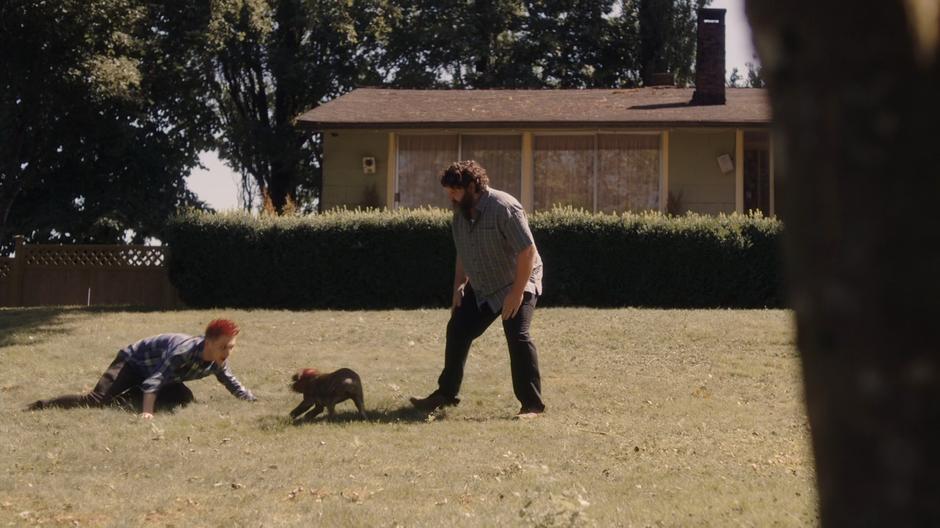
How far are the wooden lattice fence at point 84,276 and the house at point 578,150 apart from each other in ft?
15.1

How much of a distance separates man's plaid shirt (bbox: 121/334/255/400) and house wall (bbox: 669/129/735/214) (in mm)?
15075

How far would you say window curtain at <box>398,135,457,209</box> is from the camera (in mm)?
23359

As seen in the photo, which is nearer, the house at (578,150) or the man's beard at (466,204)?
the man's beard at (466,204)

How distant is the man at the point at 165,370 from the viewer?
8633 millimetres

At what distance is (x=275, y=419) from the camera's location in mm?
8477

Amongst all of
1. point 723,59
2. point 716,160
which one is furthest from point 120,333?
point 723,59

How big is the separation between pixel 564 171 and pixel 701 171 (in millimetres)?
2823

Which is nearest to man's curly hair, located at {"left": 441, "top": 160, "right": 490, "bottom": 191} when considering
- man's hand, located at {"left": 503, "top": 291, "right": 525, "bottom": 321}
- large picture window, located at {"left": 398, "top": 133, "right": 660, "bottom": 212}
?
man's hand, located at {"left": 503, "top": 291, "right": 525, "bottom": 321}

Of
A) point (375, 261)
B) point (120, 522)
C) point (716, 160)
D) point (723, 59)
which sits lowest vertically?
point (120, 522)

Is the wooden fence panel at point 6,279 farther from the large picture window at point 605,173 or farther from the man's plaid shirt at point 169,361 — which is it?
the man's plaid shirt at point 169,361

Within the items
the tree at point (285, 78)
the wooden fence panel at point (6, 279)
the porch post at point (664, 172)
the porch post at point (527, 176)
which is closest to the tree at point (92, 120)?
the tree at point (285, 78)

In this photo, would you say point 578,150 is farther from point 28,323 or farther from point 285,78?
point 285,78

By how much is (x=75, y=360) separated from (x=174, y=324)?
3.35m

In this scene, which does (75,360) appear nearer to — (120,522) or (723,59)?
(120,522)
